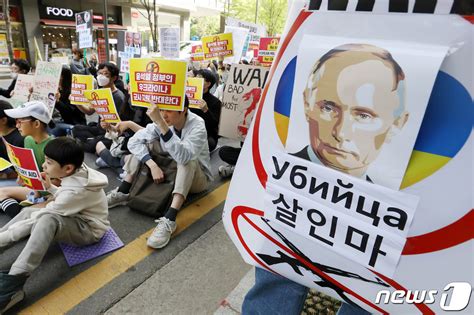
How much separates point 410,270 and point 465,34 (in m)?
0.54

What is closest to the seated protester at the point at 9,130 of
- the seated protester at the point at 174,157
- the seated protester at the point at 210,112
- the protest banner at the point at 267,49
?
the seated protester at the point at 174,157

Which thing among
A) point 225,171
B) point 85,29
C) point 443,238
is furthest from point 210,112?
point 85,29

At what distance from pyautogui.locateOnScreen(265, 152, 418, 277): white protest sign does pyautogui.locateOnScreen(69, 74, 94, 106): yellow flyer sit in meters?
3.69

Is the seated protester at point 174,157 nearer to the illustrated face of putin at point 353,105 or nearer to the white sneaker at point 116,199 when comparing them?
the white sneaker at point 116,199

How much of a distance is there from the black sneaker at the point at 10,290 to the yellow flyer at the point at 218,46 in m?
5.09

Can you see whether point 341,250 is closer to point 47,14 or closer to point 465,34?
point 465,34

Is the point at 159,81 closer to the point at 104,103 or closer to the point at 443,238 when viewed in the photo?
the point at 104,103

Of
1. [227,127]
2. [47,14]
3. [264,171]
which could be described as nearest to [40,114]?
[227,127]

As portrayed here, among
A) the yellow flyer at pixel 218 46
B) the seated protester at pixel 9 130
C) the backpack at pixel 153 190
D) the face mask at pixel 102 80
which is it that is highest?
the yellow flyer at pixel 218 46

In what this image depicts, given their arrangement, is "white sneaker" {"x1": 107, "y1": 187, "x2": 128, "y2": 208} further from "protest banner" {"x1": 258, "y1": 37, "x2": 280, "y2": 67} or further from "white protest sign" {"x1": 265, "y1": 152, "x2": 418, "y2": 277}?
"protest banner" {"x1": 258, "y1": 37, "x2": 280, "y2": 67}

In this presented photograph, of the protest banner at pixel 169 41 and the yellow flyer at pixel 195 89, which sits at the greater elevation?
the protest banner at pixel 169 41

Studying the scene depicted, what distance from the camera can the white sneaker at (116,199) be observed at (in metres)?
2.97

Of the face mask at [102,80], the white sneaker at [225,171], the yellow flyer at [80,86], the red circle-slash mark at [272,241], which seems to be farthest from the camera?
the face mask at [102,80]

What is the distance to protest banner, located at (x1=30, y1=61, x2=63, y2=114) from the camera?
12.7 feet
